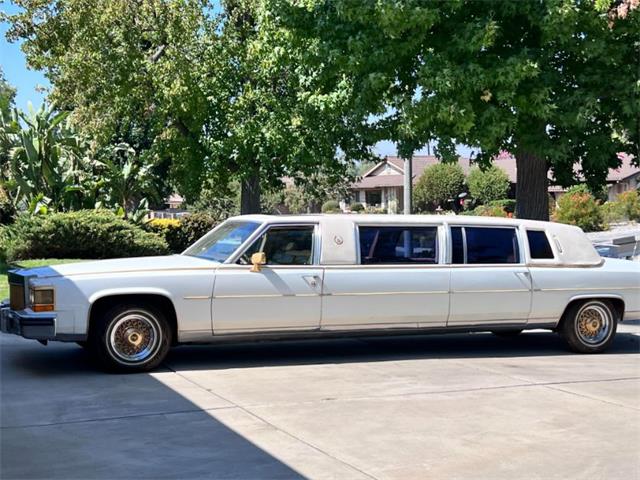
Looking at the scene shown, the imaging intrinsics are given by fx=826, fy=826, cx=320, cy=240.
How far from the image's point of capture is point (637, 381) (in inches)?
348

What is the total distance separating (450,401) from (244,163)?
18646 mm

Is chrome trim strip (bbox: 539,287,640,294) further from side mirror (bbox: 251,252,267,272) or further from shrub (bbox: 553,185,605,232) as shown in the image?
shrub (bbox: 553,185,605,232)

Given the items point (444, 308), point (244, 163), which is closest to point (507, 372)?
point (444, 308)

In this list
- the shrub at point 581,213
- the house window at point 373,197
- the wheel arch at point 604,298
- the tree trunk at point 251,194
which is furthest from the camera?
the house window at point 373,197

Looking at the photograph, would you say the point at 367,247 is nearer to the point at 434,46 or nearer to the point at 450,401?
the point at 450,401

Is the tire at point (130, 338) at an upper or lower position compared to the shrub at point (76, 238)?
lower

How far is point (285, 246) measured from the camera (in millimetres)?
9211

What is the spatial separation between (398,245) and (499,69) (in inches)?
183

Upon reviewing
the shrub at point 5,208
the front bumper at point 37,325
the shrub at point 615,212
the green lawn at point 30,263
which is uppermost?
the shrub at point 615,212

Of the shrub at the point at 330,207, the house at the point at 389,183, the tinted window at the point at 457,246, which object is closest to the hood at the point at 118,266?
the tinted window at the point at 457,246

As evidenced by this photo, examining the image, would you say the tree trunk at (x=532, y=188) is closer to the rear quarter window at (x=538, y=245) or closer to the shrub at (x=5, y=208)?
the rear quarter window at (x=538, y=245)

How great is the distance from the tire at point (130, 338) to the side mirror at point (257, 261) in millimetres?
1095

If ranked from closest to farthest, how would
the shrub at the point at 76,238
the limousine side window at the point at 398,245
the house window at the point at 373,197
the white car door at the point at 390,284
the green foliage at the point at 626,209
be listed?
the white car door at the point at 390,284, the limousine side window at the point at 398,245, the shrub at the point at 76,238, the green foliage at the point at 626,209, the house window at the point at 373,197

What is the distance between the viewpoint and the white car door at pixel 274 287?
877 cm
